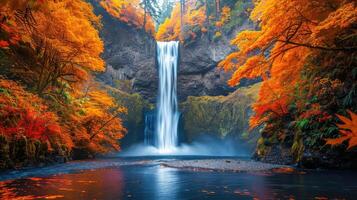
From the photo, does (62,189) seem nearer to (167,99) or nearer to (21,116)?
(21,116)

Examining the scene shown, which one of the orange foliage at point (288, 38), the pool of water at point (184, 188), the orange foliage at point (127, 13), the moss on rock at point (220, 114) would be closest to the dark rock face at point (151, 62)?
the orange foliage at point (127, 13)

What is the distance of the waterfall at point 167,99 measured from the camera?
3041 cm

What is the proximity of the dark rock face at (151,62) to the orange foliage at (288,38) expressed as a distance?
18.1m

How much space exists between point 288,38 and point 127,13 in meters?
27.3

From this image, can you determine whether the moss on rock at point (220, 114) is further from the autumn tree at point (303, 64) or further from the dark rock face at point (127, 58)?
the autumn tree at point (303, 64)

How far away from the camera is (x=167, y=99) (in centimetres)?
3219

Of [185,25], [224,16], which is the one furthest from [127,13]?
[224,16]

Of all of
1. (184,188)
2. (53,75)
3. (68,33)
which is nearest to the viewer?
(184,188)

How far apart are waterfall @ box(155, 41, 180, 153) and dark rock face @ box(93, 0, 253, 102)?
84cm

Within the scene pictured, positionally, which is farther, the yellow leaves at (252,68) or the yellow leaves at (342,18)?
the yellow leaves at (252,68)

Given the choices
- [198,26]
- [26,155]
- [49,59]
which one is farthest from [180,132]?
[26,155]

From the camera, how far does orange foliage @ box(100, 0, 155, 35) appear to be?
33031mm

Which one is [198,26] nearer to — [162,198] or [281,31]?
[281,31]

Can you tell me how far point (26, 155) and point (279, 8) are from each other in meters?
9.80
